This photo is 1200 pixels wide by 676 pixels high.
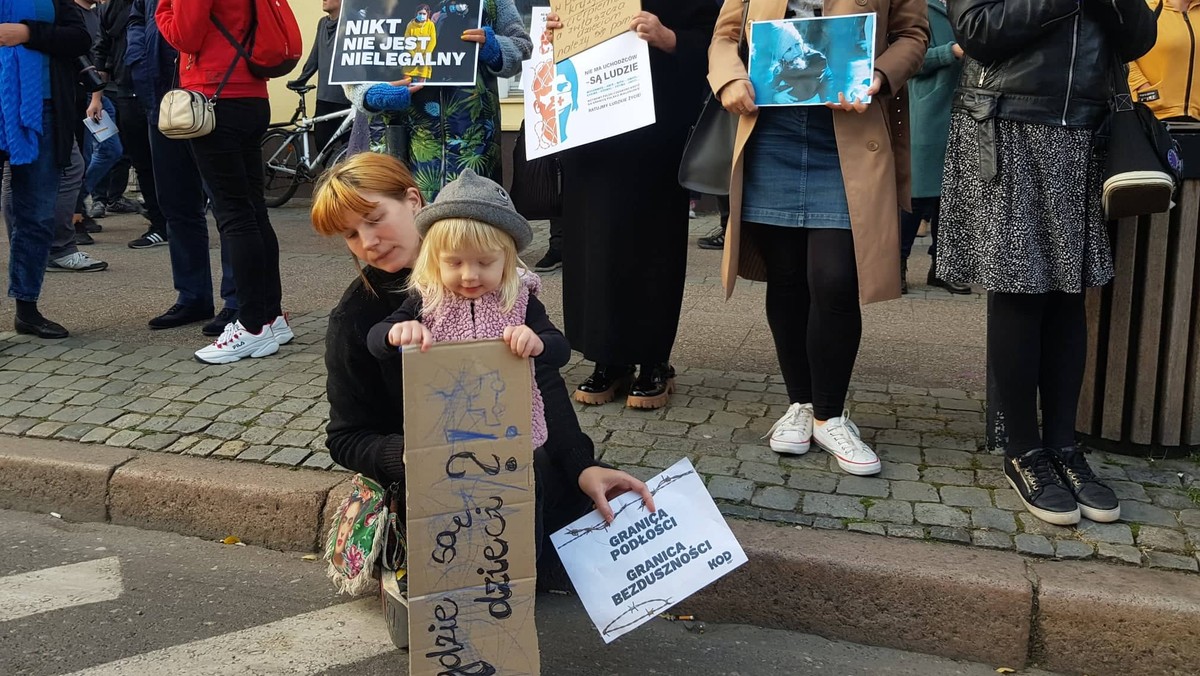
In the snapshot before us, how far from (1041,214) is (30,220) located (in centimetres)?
457

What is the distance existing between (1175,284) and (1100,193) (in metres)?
0.52

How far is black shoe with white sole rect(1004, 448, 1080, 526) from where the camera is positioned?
3066 millimetres

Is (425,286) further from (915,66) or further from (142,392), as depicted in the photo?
(142,392)

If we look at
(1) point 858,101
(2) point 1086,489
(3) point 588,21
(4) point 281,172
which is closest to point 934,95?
(3) point 588,21

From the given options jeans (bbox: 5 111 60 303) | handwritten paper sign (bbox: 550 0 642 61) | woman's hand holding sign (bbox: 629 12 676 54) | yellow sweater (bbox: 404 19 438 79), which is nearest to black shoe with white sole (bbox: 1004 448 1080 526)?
woman's hand holding sign (bbox: 629 12 676 54)

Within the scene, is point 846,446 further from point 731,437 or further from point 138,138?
point 138,138

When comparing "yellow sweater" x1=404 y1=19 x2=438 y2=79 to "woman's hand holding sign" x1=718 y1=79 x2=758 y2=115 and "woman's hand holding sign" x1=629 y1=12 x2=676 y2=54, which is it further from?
"woman's hand holding sign" x1=718 y1=79 x2=758 y2=115

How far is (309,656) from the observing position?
2.82 m

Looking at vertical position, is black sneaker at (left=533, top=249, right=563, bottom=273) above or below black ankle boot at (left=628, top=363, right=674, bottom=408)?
above

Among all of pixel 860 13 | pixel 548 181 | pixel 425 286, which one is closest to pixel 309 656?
pixel 425 286

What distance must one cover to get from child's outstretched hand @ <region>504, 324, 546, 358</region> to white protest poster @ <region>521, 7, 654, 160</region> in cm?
145

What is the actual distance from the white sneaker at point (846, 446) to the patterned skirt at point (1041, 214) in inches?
25.1

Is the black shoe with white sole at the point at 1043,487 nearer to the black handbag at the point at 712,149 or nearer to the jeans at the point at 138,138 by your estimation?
the black handbag at the point at 712,149

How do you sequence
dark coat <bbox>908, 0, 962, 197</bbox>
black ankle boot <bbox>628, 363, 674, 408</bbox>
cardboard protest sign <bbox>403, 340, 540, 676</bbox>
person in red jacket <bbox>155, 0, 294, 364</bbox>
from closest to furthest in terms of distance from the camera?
cardboard protest sign <bbox>403, 340, 540, 676</bbox> → black ankle boot <bbox>628, 363, 674, 408</bbox> → person in red jacket <bbox>155, 0, 294, 364</bbox> → dark coat <bbox>908, 0, 962, 197</bbox>
